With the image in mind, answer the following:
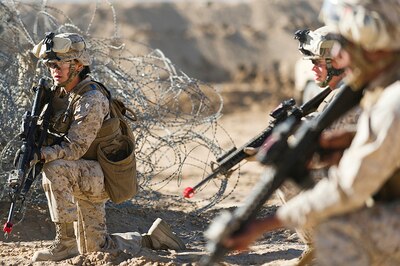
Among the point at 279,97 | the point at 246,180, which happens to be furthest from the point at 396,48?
the point at 279,97

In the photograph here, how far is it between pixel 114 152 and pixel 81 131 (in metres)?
0.37

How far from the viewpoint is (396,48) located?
364 centimetres

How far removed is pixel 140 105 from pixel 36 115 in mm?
1715

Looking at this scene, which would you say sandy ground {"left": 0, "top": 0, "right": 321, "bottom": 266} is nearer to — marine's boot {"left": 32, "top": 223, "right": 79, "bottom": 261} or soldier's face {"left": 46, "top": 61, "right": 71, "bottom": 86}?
marine's boot {"left": 32, "top": 223, "right": 79, "bottom": 261}

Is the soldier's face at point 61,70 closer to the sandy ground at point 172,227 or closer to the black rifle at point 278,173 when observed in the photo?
the sandy ground at point 172,227

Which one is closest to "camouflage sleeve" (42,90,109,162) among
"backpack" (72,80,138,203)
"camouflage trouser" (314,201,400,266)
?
"backpack" (72,80,138,203)

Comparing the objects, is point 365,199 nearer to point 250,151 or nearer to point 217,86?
point 250,151

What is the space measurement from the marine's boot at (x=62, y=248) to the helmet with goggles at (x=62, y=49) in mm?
1121

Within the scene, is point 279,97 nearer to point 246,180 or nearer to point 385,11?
point 246,180

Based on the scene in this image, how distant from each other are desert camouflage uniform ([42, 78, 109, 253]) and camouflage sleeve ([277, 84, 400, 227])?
2.56m

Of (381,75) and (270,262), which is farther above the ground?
(381,75)

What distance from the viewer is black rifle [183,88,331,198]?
5273mm

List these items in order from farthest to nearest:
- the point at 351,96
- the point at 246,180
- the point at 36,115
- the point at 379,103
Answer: the point at 246,180, the point at 36,115, the point at 351,96, the point at 379,103

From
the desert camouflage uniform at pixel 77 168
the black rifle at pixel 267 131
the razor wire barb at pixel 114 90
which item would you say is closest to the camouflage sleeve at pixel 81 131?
the desert camouflage uniform at pixel 77 168
